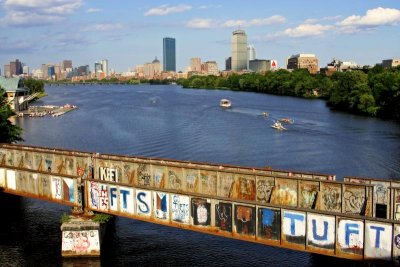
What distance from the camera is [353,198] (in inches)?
1192

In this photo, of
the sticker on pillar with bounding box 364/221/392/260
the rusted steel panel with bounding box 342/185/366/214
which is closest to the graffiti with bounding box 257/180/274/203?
the rusted steel panel with bounding box 342/185/366/214

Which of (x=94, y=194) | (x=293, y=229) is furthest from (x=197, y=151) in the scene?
(x=293, y=229)

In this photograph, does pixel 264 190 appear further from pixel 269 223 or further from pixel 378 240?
pixel 378 240

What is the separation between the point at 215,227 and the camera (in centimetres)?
2964

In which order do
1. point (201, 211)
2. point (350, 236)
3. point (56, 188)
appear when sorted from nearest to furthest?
point (350, 236), point (201, 211), point (56, 188)

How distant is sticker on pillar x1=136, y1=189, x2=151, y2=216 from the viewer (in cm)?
3176

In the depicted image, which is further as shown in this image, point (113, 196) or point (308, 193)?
point (113, 196)

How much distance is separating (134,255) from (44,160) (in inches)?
610

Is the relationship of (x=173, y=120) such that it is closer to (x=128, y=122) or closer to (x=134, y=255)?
(x=128, y=122)

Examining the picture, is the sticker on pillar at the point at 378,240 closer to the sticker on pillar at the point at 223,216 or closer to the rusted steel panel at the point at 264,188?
the sticker on pillar at the point at 223,216

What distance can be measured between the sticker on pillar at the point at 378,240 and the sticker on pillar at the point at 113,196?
16.8 metres

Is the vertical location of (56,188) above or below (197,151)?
above

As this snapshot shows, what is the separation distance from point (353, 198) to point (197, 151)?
50.9m

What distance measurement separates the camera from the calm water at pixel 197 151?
34.4 m
